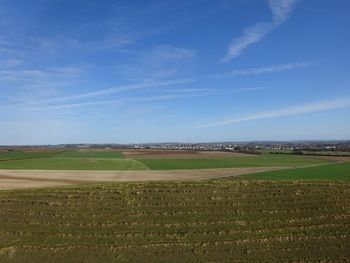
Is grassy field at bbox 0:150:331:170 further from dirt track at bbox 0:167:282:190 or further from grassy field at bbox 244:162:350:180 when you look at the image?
grassy field at bbox 244:162:350:180

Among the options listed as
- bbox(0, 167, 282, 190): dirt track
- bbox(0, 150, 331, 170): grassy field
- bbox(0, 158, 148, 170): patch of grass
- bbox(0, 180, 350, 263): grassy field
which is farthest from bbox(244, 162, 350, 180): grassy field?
bbox(0, 158, 148, 170): patch of grass

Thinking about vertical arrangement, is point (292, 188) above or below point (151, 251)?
above

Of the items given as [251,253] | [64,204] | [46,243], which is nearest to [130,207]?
[64,204]

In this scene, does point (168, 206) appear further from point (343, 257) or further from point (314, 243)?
point (343, 257)

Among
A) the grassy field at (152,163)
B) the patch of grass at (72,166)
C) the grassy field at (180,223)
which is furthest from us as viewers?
the grassy field at (152,163)

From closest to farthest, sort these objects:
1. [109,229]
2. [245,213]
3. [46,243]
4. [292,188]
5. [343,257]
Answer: [343,257], [46,243], [109,229], [245,213], [292,188]

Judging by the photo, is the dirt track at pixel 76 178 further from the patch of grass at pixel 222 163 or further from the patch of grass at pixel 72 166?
the patch of grass at pixel 222 163

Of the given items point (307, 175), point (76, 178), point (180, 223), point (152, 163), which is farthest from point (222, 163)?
point (180, 223)

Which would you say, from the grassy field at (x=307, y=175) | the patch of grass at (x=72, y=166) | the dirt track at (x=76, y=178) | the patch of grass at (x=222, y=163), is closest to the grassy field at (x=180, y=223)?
the grassy field at (x=307, y=175)
